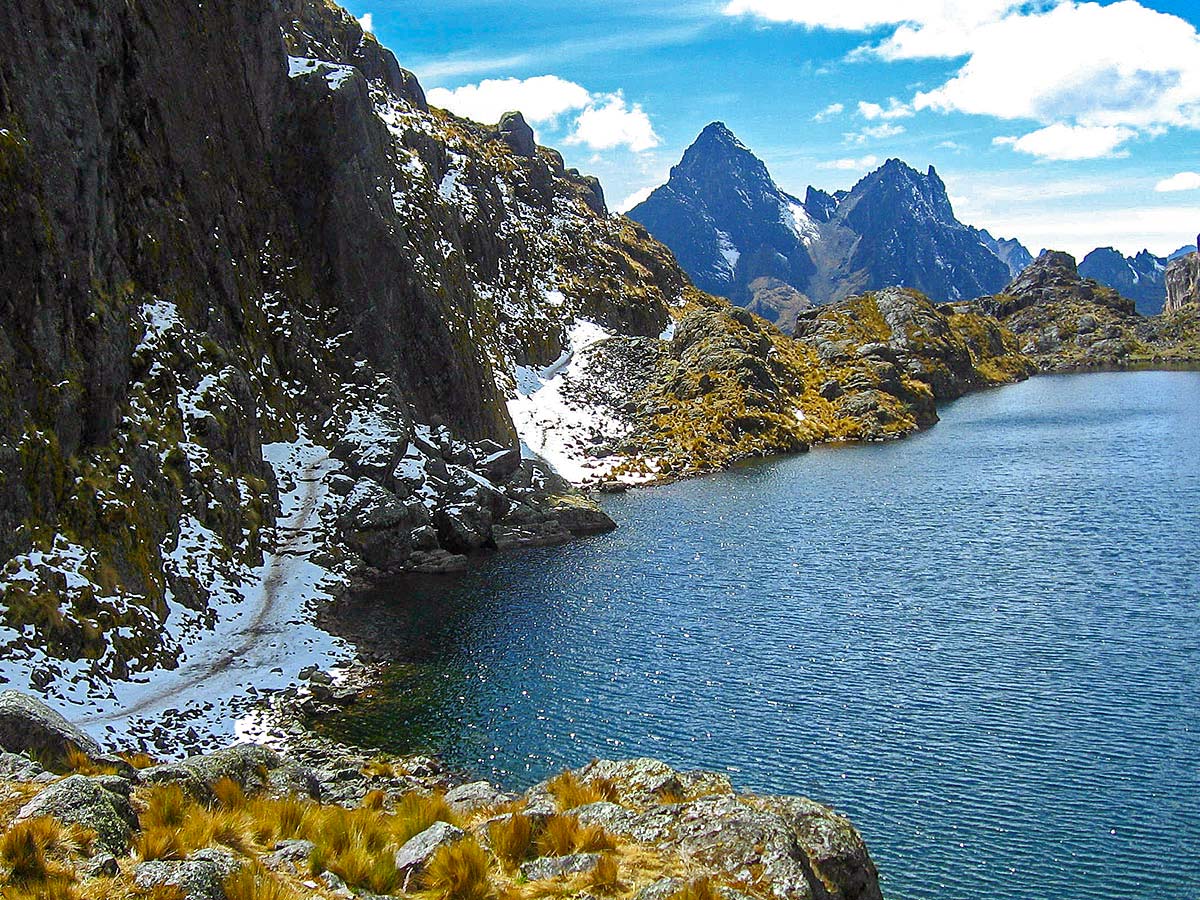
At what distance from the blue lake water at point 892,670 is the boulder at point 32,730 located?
15503mm

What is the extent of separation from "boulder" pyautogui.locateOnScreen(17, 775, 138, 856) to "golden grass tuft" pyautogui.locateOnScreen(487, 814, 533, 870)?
7.21 m

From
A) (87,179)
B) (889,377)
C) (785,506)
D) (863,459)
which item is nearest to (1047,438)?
(863,459)

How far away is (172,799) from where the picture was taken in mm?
19000

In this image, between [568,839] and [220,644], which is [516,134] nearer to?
[220,644]

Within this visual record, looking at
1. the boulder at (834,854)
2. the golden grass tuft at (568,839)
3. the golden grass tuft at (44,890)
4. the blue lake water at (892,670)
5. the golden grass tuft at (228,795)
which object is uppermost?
the golden grass tuft at (44,890)

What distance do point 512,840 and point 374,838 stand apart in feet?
9.65

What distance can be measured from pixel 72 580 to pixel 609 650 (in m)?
26.6

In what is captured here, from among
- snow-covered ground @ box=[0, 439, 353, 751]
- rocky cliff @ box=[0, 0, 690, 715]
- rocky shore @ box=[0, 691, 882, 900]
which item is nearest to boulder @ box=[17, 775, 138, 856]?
rocky shore @ box=[0, 691, 882, 900]

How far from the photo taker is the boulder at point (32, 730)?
77.2 ft

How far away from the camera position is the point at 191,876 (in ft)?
47.1

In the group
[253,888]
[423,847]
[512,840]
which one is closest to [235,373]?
[512,840]

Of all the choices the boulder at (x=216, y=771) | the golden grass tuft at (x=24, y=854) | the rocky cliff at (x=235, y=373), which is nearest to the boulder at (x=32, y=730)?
the boulder at (x=216, y=771)

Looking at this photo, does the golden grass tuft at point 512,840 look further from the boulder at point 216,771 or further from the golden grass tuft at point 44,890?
the golden grass tuft at point 44,890

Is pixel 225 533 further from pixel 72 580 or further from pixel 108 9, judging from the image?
pixel 108 9
